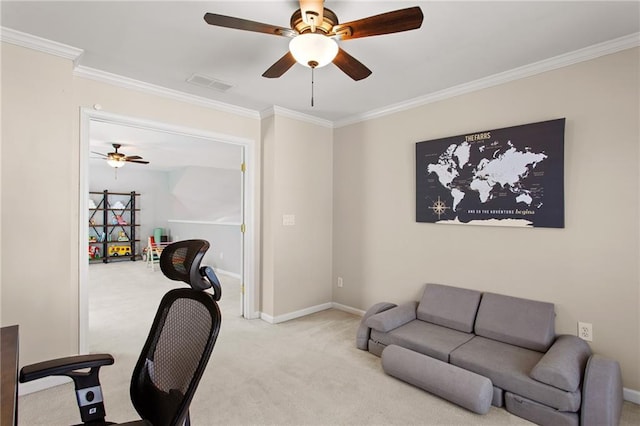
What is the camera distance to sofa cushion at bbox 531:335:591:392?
1954 millimetres

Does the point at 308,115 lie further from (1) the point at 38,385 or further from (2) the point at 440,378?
(1) the point at 38,385

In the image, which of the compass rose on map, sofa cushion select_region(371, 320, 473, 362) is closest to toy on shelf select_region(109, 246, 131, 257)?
sofa cushion select_region(371, 320, 473, 362)

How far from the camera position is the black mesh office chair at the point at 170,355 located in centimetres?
114

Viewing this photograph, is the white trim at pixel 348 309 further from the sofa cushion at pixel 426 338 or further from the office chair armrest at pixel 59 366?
the office chair armrest at pixel 59 366

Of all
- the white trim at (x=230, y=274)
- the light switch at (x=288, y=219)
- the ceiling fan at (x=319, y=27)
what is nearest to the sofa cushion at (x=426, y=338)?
the light switch at (x=288, y=219)

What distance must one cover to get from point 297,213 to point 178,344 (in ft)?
9.44

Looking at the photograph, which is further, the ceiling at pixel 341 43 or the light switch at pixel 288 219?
the light switch at pixel 288 219

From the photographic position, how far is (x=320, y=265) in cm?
435

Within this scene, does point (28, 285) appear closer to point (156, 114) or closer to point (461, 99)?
point (156, 114)

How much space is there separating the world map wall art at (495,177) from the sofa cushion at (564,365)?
0.89 meters

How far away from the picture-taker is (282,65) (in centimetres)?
219

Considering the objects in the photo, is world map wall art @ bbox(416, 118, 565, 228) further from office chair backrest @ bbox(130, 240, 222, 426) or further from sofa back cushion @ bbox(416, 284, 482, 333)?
office chair backrest @ bbox(130, 240, 222, 426)

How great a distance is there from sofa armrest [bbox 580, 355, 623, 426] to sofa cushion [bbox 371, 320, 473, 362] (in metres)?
0.81

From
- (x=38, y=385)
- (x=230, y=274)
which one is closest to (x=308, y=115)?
(x=38, y=385)
